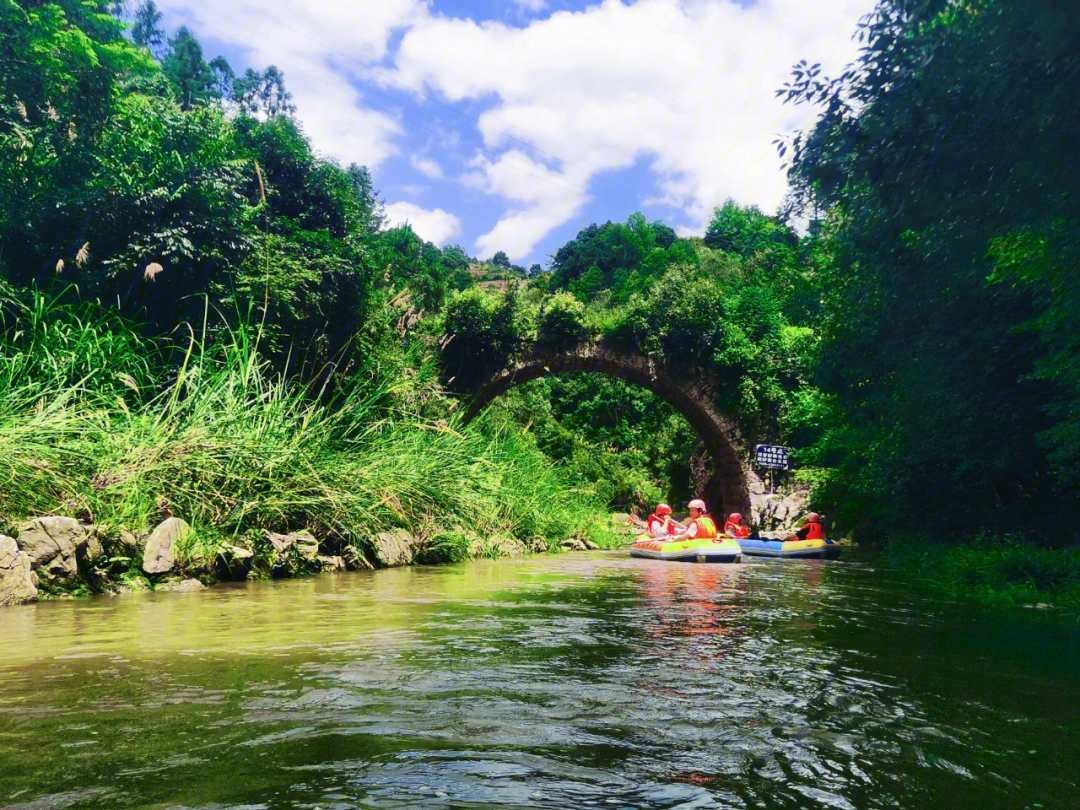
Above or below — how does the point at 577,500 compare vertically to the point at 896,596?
above

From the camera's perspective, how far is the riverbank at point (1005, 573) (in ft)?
22.1

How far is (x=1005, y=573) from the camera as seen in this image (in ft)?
25.2

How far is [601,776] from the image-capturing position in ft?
7.51

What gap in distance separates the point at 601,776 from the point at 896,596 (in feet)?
19.6

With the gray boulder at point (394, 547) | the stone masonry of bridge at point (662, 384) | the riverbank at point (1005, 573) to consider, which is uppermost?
the stone masonry of bridge at point (662, 384)

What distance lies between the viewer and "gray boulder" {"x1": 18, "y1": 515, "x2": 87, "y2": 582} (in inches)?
231

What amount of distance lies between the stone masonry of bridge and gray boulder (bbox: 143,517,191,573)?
13.5 m

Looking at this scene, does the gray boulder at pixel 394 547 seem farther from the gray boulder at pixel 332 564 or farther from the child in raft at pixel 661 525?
the child in raft at pixel 661 525

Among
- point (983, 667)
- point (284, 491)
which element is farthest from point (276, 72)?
point (983, 667)

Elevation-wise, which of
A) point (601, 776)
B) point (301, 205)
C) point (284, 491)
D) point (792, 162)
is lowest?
point (601, 776)

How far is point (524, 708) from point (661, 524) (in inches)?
460

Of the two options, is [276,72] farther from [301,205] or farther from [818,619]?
[818,619]

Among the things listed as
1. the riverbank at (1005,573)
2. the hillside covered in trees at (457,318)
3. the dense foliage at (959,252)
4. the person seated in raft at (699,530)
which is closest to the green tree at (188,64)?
the hillside covered in trees at (457,318)

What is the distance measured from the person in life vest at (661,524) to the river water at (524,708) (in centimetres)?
803
